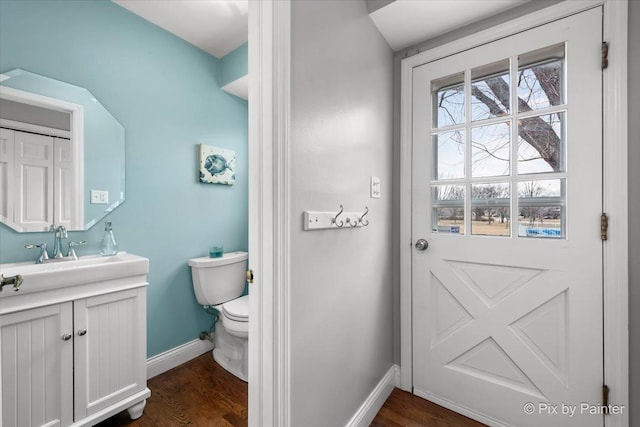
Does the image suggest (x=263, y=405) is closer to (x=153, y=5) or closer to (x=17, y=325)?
(x=17, y=325)

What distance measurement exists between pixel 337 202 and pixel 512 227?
929 millimetres

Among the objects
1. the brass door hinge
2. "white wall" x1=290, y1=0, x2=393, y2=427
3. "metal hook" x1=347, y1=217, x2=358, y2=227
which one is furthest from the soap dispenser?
the brass door hinge

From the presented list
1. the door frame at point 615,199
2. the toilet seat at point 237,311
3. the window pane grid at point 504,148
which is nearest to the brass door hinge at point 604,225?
the door frame at point 615,199

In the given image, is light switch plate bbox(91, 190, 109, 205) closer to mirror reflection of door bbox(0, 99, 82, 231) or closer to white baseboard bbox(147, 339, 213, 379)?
mirror reflection of door bbox(0, 99, 82, 231)

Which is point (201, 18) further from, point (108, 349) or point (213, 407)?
point (213, 407)

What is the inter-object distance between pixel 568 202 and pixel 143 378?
2337 mm

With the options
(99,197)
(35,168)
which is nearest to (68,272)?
(99,197)

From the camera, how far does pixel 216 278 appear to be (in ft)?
6.92

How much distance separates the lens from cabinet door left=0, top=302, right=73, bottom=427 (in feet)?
3.61

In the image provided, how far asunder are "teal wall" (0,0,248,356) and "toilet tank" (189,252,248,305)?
0.35ft

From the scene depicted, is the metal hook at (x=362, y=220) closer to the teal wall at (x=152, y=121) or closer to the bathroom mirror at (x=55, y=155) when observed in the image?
the teal wall at (x=152, y=121)

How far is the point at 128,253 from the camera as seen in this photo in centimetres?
176

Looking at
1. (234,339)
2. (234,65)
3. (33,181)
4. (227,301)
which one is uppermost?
(234,65)

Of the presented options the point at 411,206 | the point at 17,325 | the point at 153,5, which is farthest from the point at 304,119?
the point at 153,5
